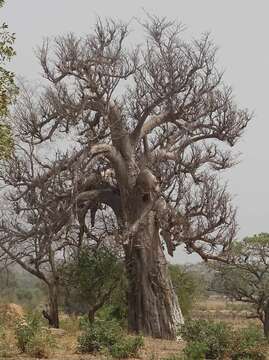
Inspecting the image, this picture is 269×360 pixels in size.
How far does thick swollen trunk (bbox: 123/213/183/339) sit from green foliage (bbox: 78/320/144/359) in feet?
14.9

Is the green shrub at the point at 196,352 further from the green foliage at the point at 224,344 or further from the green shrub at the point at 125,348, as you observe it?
the green shrub at the point at 125,348

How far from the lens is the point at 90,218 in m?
15.0

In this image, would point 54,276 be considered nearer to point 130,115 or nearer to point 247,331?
point 130,115

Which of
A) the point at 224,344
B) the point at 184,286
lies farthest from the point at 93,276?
the point at 184,286

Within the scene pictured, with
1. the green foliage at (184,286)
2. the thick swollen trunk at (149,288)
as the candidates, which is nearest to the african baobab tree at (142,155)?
the thick swollen trunk at (149,288)

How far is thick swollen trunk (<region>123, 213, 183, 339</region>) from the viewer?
13.0m

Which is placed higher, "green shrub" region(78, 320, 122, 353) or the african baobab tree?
the african baobab tree

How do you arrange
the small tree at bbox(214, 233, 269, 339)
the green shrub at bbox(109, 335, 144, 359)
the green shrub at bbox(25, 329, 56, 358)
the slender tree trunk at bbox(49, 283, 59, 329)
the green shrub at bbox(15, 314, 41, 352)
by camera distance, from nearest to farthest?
1. the green shrub at bbox(25, 329, 56, 358)
2. the green shrub at bbox(15, 314, 41, 352)
3. the green shrub at bbox(109, 335, 144, 359)
4. the slender tree trunk at bbox(49, 283, 59, 329)
5. the small tree at bbox(214, 233, 269, 339)

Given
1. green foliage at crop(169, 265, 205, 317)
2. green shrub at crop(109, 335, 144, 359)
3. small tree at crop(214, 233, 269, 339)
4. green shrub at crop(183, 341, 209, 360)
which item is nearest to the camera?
green shrub at crop(183, 341, 209, 360)

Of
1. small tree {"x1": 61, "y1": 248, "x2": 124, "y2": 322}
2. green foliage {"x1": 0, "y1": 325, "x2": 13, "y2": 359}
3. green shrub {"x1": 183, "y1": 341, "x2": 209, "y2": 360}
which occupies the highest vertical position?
small tree {"x1": 61, "y1": 248, "x2": 124, "y2": 322}

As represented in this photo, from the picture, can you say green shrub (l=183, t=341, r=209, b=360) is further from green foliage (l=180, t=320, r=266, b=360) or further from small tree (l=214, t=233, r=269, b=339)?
small tree (l=214, t=233, r=269, b=339)

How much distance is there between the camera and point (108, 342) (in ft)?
27.0

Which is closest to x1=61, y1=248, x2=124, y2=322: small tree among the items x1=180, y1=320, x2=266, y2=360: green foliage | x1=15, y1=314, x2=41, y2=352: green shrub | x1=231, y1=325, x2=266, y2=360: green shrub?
x1=180, y1=320, x2=266, y2=360: green foliage

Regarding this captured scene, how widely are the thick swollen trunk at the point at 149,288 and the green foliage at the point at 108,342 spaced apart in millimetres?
4543
